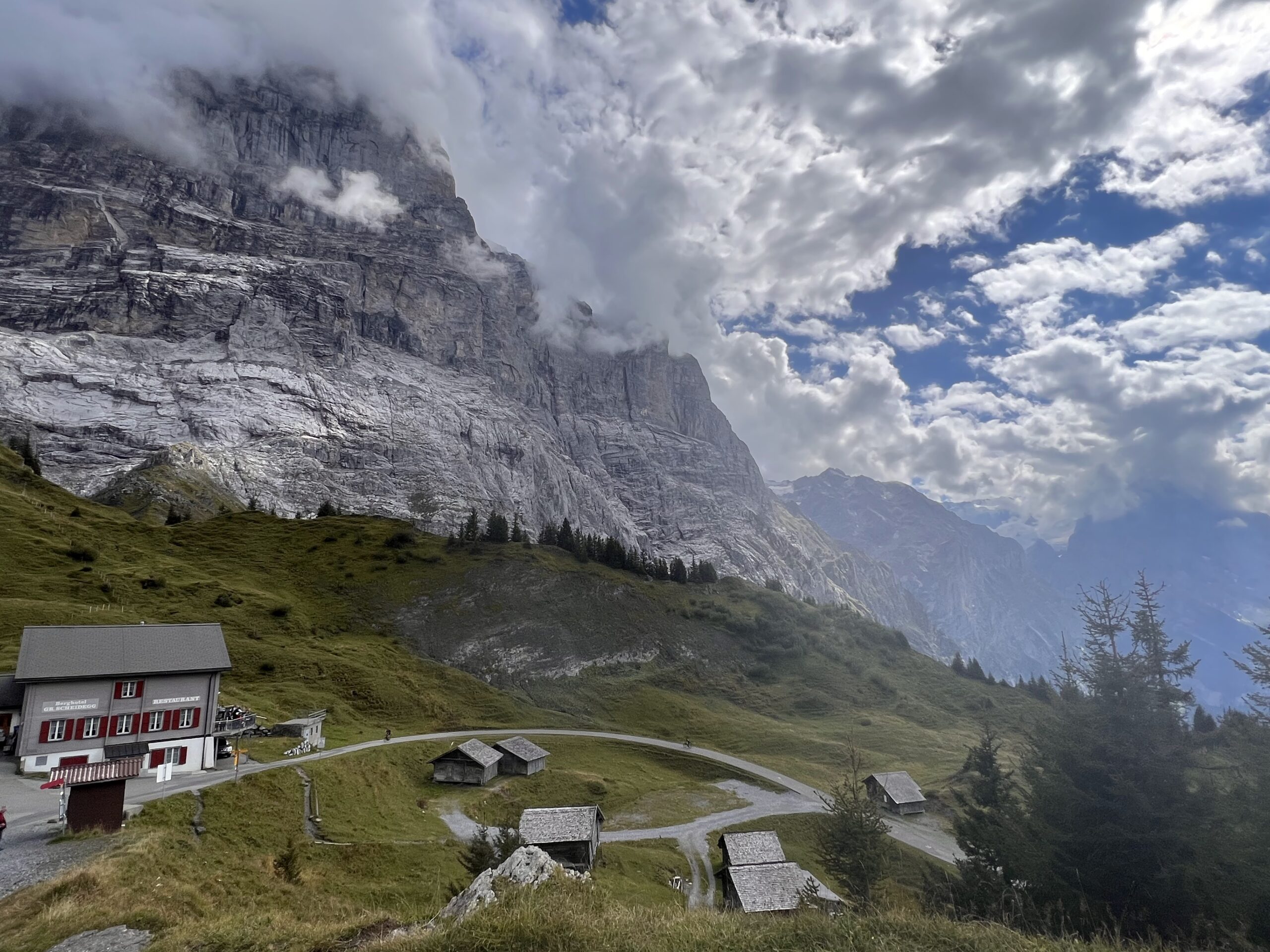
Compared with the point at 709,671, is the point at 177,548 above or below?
above

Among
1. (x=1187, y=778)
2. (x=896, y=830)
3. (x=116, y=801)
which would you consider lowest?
(x=896, y=830)

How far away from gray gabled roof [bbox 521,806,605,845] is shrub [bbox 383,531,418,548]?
344 ft

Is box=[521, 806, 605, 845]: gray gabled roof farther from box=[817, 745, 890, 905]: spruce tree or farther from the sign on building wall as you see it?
the sign on building wall

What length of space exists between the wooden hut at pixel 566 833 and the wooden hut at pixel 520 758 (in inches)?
894

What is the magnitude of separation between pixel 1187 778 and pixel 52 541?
141 m

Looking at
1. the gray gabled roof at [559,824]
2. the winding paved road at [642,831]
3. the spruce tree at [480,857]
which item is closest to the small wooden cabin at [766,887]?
the winding paved road at [642,831]

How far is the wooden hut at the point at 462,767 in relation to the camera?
6519 centimetres

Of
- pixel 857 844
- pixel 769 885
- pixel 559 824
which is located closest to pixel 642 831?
pixel 559 824

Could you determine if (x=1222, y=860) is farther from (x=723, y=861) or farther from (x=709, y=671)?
(x=709, y=671)

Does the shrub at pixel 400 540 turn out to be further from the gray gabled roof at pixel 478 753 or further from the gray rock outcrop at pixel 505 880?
the gray rock outcrop at pixel 505 880

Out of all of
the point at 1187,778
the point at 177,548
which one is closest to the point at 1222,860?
the point at 1187,778

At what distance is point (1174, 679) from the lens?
3012 cm

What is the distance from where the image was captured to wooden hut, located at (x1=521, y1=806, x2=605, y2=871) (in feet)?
146

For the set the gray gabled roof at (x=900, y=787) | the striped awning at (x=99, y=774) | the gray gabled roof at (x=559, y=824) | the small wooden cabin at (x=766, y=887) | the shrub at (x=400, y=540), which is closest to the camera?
the striped awning at (x=99, y=774)
